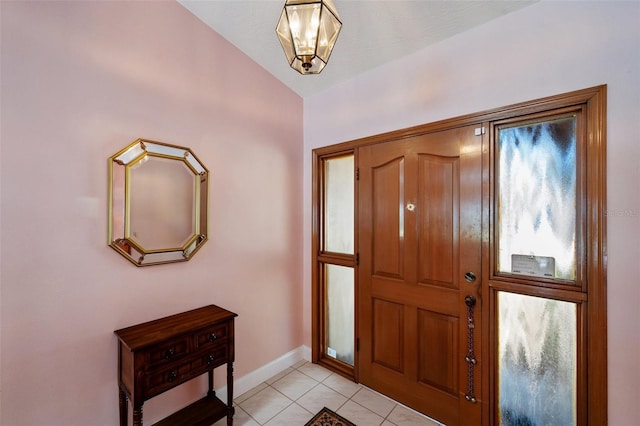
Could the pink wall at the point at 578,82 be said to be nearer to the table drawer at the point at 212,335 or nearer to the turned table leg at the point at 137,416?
the table drawer at the point at 212,335

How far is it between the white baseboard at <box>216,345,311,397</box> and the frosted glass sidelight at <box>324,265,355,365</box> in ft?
0.96

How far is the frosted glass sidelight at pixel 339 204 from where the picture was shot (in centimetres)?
254

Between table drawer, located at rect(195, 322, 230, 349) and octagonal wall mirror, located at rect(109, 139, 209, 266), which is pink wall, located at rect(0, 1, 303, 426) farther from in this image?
table drawer, located at rect(195, 322, 230, 349)

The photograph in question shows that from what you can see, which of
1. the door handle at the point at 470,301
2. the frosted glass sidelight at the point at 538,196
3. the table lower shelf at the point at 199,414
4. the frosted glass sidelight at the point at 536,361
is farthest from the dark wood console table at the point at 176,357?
the frosted glass sidelight at the point at 538,196

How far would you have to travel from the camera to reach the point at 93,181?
5.08ft

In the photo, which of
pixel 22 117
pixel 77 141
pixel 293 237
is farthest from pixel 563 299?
pixel 22 117

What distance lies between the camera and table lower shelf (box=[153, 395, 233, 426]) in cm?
177

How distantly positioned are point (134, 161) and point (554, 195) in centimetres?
253

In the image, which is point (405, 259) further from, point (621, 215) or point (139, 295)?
point (139, 295)

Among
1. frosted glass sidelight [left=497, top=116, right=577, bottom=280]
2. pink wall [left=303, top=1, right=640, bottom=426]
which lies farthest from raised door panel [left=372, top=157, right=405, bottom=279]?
frosted glass sidelight [left=497, top=116, right=577, bottom=280]

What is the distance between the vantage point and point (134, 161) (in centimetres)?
168

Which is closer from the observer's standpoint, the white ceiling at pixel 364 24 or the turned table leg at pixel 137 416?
the turned table leg at pixel 137 416

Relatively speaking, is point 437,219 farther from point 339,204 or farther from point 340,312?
point 340,312

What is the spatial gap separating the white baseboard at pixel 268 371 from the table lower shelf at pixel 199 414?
0.17m
